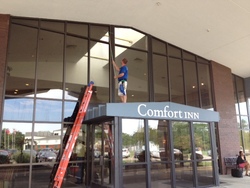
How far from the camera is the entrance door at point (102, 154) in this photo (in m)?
7.36

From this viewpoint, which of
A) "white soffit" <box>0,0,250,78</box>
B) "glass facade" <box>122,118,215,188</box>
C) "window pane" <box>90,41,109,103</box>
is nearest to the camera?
"glass facade" <box>122,118,215,188</box>

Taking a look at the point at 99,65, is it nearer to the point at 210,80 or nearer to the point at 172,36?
the point at 172,36

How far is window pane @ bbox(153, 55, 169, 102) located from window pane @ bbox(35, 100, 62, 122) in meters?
4.09

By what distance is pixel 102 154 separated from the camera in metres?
7.76

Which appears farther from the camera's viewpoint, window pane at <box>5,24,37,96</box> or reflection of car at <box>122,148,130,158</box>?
window pane at <box>5,24,37,96</box>

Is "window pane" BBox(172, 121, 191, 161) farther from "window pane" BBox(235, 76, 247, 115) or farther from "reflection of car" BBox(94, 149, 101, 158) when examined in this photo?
"window pane" BBox(235, 76, 247, 115)

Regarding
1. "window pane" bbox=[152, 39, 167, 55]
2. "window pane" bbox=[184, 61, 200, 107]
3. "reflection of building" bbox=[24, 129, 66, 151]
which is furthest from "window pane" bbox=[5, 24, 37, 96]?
"window pane" bbox=[184, 61, 200, 107]

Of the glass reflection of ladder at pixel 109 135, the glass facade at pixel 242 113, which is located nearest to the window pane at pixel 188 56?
the glass facade at pixel 242 113

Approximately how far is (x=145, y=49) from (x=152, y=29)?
2.93ft

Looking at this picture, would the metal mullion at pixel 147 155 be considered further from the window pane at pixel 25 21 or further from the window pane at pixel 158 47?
the window pane at pixel 25 21

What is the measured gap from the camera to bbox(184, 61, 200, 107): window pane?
11.4 m

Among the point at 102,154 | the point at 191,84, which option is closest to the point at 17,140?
the point at 102,154

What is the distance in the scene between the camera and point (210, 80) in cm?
1284

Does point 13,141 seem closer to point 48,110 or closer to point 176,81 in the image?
point 48,110
